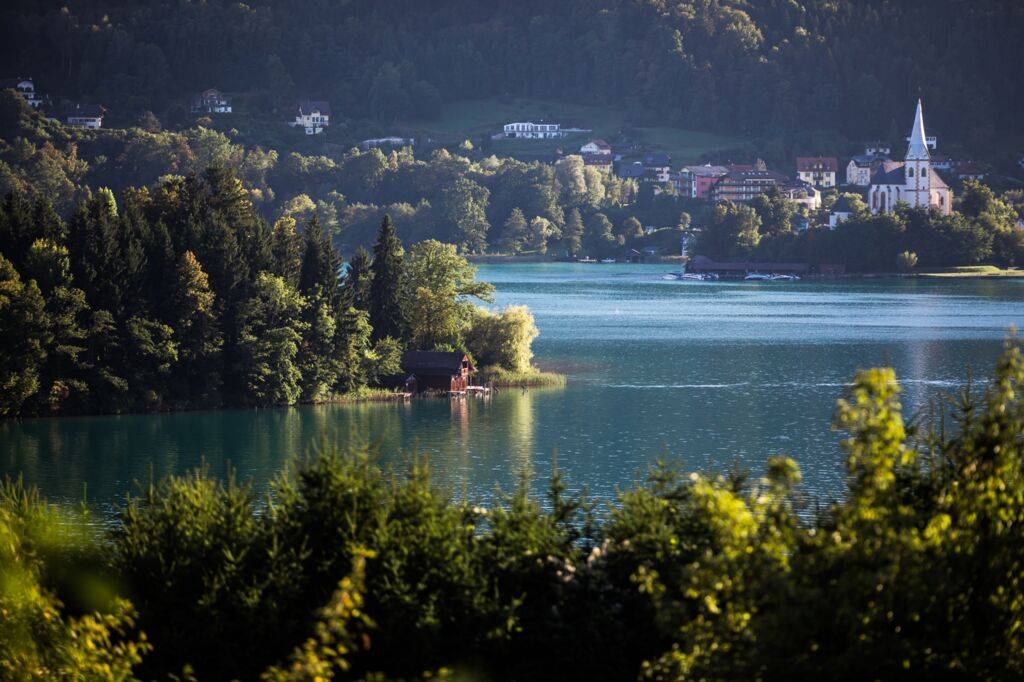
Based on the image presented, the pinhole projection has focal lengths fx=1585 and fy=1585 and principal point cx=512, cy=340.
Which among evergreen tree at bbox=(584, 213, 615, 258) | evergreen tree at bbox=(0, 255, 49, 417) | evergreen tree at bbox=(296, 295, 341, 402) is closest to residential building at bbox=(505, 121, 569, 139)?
evergreen tree at bbox=(584, 213, 615, 258)

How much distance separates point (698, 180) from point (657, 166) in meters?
10.8

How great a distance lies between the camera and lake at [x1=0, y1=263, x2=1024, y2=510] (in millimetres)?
36344

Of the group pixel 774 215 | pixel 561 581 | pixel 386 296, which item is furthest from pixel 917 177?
pixel 561 581

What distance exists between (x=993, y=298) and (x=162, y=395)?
6022cm

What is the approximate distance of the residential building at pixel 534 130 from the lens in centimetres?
18975

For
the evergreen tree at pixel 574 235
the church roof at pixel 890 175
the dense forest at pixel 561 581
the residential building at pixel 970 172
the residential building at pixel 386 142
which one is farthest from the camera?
the residential building at pixel 386 142

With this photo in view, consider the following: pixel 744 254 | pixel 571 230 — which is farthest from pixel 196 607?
pixel 571 230

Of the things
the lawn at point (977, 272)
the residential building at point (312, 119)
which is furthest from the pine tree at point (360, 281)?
the residential building at point (312, 119)

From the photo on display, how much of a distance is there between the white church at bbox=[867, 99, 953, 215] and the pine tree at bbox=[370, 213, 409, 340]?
89583mm

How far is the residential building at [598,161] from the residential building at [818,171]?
20169mm

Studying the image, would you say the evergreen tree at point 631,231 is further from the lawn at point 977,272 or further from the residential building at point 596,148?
the lawn at point 977,272

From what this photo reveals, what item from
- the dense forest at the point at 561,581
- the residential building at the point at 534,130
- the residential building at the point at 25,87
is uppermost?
the residential building at the point at 25,87

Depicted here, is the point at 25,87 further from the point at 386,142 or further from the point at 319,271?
the point at 319,271

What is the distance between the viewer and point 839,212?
136250 millimetres
